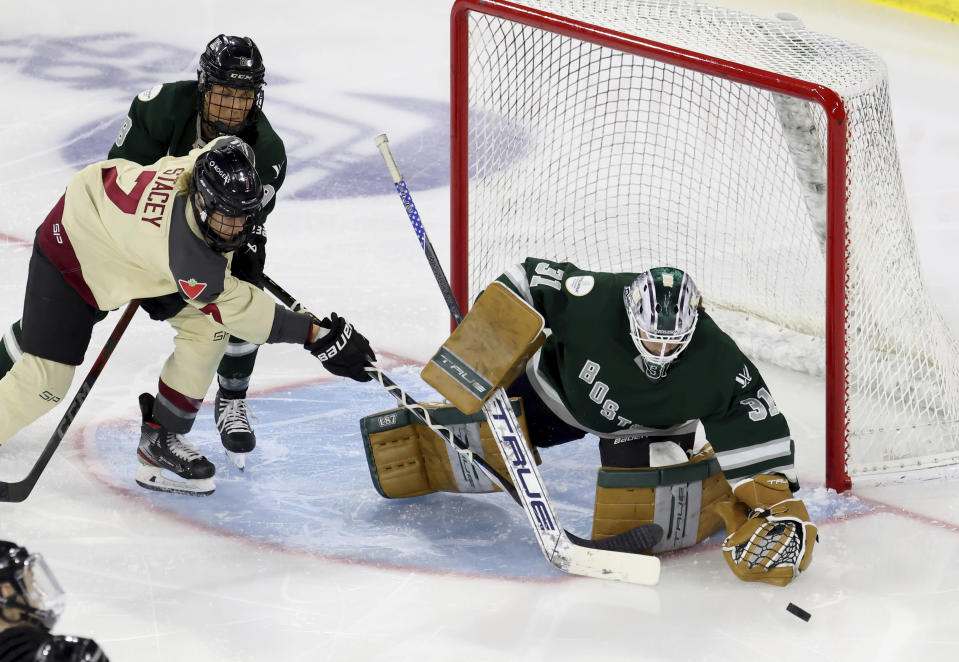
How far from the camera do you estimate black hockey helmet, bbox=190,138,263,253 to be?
2.68m

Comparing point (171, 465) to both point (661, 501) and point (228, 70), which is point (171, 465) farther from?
point (661, 501)

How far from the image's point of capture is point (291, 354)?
4.04 meters

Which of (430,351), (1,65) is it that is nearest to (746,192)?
(430,351)

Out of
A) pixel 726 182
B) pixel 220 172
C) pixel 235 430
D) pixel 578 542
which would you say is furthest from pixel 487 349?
pixel 726 182

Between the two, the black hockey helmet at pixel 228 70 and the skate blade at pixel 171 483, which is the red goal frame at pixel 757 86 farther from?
the skate blade at pixel 171 483

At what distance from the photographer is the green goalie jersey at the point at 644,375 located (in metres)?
2.82

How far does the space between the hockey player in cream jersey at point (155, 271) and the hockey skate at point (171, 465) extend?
185mm

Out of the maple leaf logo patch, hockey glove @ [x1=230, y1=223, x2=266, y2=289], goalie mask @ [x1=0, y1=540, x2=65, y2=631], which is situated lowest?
hockey glove @ [x1=230, y1=223, x2=266, y2=289]

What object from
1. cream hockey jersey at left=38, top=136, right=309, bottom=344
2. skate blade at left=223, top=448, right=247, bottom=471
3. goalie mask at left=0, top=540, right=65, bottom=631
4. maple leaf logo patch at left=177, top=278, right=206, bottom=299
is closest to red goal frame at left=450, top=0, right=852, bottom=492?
skate blade at left=223, top=448, right=247, bottom=471

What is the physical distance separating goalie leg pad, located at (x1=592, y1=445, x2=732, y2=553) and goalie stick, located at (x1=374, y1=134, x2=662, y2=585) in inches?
1.8

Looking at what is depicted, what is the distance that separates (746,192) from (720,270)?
0.91 feet

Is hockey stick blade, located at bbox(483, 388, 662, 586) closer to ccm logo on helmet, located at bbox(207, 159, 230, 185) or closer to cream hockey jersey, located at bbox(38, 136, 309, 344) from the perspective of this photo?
cream hockey jersey, located at bbox(38, 136, 309, 344)

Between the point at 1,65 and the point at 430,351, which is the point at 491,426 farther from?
the point at 1,65

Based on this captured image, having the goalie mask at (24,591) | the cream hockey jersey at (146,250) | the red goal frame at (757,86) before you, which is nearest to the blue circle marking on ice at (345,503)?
the red goal frame at (757,86)
